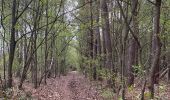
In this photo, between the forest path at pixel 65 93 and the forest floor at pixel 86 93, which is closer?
the forest floor at pixel 86 93

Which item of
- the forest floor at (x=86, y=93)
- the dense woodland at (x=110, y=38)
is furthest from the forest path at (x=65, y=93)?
the dense woodland at (x=110, y=38)

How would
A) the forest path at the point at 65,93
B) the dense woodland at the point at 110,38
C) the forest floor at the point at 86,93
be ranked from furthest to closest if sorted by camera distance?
the forest path at the point at 65,93, the forest floor at the point at 86,93, the dense woodland at the point at 110,38

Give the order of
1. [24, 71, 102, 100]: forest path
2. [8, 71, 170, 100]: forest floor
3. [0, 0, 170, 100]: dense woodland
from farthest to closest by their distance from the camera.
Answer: [24, 71, 102, 100]: forest path, [8, 71, 170, 100]: forest floor, [0, 0, 170, 100]: dense woodland

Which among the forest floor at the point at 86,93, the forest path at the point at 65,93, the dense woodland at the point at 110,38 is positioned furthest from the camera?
the forest path at the point at 65,93

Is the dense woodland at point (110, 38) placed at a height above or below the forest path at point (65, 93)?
above

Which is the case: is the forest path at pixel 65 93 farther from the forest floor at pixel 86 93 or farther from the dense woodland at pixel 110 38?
the dense woodland at pixel 110 38

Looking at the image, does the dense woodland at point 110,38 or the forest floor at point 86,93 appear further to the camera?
the forest floor at point 86,93

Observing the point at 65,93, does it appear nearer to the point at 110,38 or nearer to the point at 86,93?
the point at 86,93

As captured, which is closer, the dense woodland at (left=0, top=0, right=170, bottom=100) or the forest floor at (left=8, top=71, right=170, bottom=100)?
the dense woodland at (left=0, top=0, right=170, bottom=100)

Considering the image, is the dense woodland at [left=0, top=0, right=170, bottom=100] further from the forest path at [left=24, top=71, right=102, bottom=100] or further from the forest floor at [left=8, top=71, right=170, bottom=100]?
the forest path at [left=24, top=71, right=102, bottom=100]

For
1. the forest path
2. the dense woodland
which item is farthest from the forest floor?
the dense woodland

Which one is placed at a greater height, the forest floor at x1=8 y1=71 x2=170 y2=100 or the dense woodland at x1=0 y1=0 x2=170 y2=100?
the dense woodland at x1=0 y1=0 x2=170 y2=100

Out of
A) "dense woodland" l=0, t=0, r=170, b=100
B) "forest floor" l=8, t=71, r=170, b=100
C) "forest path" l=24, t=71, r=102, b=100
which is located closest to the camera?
"dense woodland" l=0, t=0, r=170, b=100

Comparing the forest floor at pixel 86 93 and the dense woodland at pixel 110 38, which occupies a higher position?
the dense woodland at pixel 110 38
